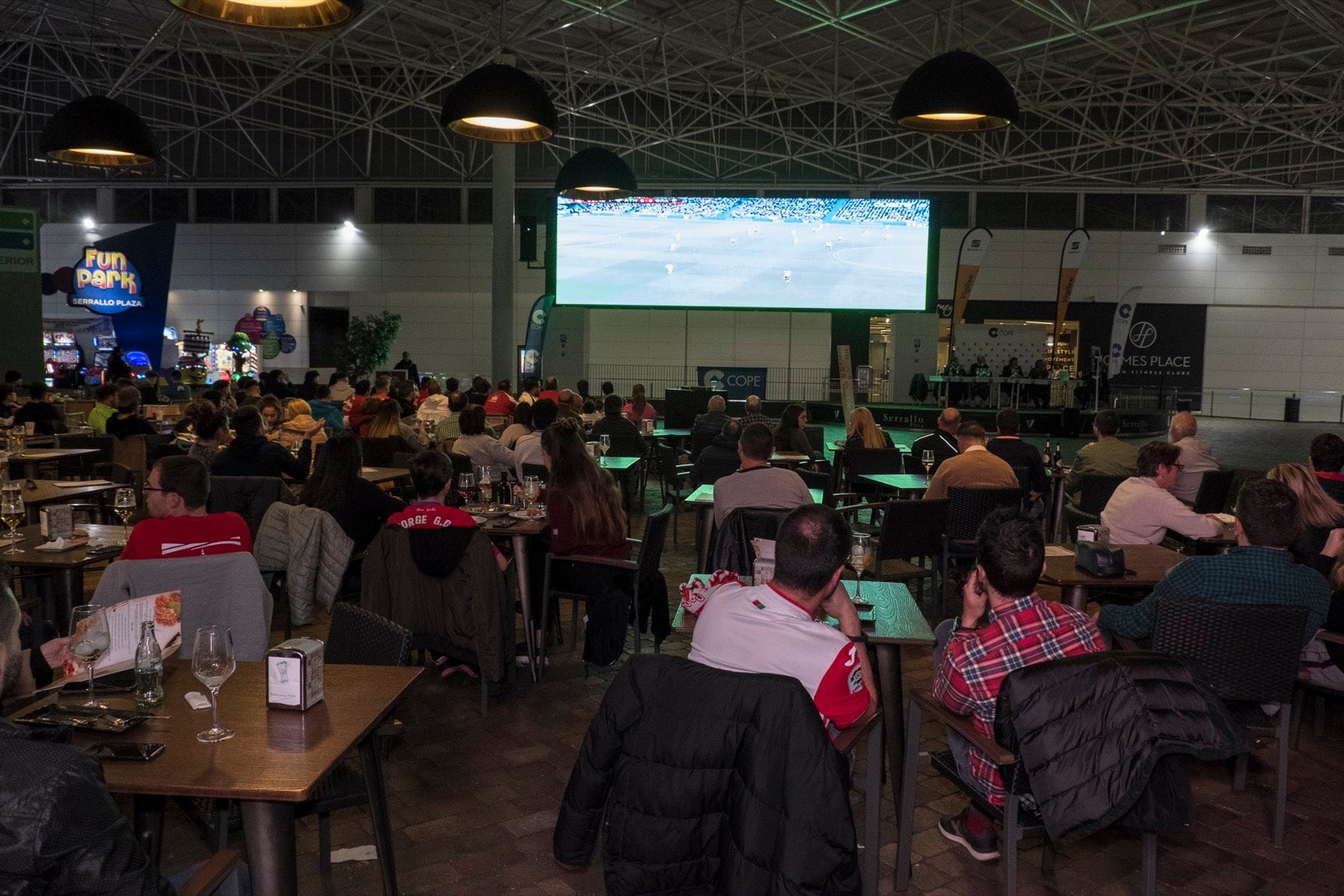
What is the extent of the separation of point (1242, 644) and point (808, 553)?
5.47 ft

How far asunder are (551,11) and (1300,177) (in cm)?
1723

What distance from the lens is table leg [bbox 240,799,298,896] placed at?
6.99 feet

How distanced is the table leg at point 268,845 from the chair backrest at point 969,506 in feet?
14.7

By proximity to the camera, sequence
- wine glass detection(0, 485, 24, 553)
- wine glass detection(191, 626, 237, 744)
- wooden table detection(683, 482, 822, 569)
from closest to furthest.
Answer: wine glass detection(191, 626, 237, 744)
wine glass detection(0, 485, 24, 553)
wooden table detection(683, 482, 822, 569)

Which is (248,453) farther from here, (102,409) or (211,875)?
(211,875)

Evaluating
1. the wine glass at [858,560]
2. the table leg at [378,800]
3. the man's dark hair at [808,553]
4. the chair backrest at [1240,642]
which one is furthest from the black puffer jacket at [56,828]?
the chair backrest at [1240,642]

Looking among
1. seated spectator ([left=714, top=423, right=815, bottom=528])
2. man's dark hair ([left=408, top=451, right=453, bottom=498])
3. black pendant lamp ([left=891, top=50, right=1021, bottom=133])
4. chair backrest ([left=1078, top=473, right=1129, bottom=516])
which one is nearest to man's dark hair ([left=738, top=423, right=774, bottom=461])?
seated spectator ([left=714, top=423, right=815, bottom=528])

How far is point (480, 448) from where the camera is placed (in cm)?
734

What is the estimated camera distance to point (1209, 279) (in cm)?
2417

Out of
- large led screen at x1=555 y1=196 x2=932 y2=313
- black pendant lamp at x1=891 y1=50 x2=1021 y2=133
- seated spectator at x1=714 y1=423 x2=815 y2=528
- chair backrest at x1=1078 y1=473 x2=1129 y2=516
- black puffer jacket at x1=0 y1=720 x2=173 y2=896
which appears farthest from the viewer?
large led screen at x1=555 y1=196 x2=932 y2=313

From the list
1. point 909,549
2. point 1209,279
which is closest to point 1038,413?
point 1209,279

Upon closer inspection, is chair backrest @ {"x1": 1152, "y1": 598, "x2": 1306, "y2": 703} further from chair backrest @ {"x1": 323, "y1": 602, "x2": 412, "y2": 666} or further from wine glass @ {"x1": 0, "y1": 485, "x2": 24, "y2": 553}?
wine glass @ {"x1": 0, "y1": 485, "x2": 24, "y2": 553}

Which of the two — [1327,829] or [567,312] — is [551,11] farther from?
[1327,829]

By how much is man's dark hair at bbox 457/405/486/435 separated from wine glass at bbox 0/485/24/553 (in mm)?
2916
